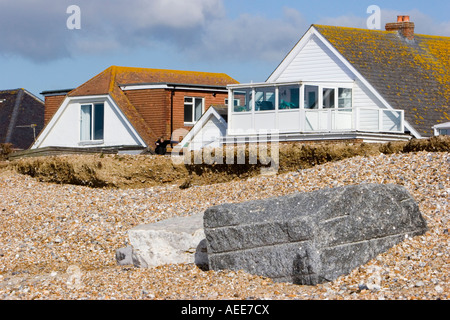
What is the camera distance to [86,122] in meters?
36.6

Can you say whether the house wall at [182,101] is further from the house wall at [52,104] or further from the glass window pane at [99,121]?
the house wall at [52,104]

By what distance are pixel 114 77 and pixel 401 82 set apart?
49.0ft

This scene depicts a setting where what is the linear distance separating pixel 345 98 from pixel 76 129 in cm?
1408

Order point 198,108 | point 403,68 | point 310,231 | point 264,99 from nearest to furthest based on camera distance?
point 310,231
point 264,99
point 403,68
point 198,108

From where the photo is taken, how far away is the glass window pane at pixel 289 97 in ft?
96.1

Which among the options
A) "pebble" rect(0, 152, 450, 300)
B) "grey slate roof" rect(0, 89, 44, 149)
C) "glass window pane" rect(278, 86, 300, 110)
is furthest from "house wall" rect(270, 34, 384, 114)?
"grey slate roof" rect(0, 89, 44, 149)

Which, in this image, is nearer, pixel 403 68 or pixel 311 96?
pixel 311 96

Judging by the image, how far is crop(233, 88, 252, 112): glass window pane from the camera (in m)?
30.3

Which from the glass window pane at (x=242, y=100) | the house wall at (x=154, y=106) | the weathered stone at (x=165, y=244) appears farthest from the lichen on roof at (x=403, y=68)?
the weathered stone at (x=165, y=244)

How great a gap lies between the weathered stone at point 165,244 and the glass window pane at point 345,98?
19.0 metres

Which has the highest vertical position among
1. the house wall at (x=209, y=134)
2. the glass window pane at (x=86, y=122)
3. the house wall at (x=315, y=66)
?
the house wall at (x=315, y=66)

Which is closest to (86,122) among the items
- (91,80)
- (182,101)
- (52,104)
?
(91,80)

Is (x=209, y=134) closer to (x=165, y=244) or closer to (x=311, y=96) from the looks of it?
(x=311, y=96)
